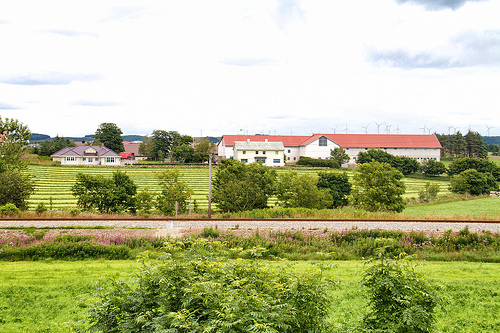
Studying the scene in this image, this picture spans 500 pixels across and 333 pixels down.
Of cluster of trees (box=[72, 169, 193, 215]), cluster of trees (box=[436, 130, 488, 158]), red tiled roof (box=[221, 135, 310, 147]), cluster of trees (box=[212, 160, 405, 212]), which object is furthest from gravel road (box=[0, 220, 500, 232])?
cluster of trees (box=[436, 130, 488, 158])

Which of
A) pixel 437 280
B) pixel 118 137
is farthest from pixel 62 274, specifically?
pixel 118 137

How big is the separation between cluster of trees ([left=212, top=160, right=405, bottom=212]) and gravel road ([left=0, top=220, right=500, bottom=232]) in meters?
9.36

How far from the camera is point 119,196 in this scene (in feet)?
93.6

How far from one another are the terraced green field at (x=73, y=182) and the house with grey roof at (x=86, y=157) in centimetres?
1299

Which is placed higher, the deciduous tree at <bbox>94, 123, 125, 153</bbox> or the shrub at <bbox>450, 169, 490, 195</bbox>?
the deciduous tree at <bbox>94, 123, 125, 153</bbox>

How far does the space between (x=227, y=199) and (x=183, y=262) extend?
79.0 feet

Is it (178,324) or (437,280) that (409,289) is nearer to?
(178,324)

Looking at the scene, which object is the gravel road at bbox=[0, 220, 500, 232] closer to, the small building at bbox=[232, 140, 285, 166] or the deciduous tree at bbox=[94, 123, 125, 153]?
the small building at bbox=[232, 140, 285, 166]

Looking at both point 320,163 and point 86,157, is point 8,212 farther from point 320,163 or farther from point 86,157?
point 320,163

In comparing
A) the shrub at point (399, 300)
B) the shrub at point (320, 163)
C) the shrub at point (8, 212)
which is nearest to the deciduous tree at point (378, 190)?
the shrub at point (8, 212)

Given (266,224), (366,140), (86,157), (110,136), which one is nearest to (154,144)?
(110,136)

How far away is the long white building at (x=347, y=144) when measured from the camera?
9656 cm

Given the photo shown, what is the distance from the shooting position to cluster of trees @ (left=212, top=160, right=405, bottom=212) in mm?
30406

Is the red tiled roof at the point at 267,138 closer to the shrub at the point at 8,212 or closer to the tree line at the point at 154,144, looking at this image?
the tree line at the point at 154,144
